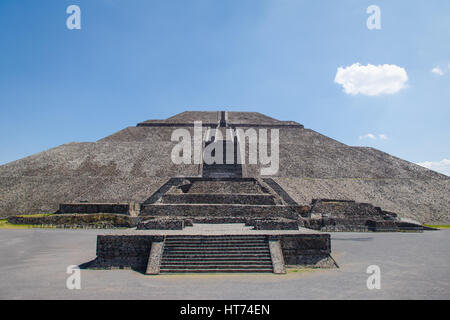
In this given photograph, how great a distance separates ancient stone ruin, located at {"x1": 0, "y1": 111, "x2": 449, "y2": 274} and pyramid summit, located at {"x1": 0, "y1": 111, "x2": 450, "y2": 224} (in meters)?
0.10

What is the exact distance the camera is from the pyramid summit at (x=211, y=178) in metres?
21.3

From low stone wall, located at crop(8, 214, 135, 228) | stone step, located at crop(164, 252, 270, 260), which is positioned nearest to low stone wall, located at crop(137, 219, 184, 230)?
stone step, located at crop(164, 252, 270, 260)

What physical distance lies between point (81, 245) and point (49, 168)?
2189cm

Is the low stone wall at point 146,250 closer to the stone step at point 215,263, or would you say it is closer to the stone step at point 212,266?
the stone step at point 215,263

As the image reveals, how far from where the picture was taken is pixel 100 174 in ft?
92.1

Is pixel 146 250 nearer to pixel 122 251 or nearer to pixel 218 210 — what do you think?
pixel 122 251

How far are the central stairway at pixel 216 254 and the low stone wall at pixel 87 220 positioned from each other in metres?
8.79

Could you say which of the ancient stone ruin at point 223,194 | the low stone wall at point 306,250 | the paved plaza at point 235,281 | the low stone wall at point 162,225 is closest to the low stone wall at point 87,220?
the ancient stone ruin at point 223,194

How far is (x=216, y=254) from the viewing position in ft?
26.5

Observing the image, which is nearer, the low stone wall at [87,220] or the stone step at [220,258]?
the stone step at [220,258]
